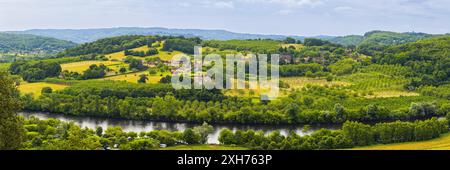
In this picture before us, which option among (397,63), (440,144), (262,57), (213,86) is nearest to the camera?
(440,144)

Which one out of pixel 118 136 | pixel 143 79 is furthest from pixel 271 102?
pixel 118 136

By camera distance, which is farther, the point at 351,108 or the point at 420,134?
the point at 351,108

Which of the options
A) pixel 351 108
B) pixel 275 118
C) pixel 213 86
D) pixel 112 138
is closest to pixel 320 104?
pixel 351 108

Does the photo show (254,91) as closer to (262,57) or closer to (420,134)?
(420,134)

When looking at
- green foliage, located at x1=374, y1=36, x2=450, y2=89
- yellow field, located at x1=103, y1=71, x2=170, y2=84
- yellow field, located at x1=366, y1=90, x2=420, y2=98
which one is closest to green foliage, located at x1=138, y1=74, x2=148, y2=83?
yellow field, located at x1=103, y1=71, x2=170, y2=84

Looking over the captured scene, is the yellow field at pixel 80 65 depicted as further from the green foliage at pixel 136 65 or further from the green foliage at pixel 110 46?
the green foliage at pixel 110 46

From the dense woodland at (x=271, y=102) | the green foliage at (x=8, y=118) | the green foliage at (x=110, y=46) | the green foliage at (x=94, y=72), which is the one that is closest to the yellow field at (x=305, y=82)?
the dense woodland at (x=271, y=102)

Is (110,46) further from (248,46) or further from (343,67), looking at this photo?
(343,67)

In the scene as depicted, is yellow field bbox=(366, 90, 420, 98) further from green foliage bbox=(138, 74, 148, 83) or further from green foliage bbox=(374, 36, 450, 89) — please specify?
green foliage bbox=(138, 74, 148, 83)
